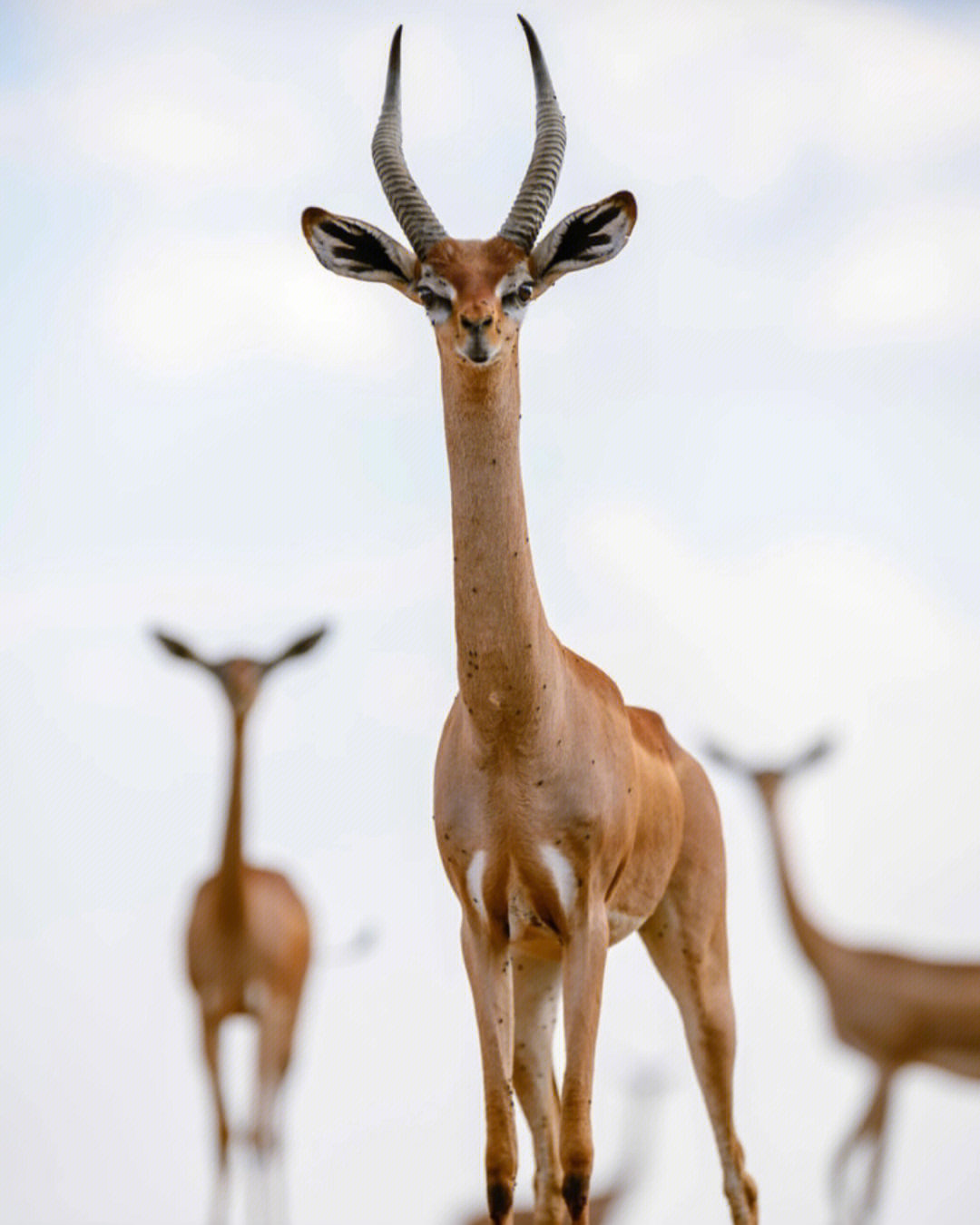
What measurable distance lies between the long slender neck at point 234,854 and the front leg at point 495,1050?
15.1 feet

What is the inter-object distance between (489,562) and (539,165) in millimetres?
1689

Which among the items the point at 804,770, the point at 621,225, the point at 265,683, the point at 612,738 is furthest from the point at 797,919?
the point at 621,225

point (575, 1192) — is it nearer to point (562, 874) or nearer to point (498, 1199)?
point (498, 1199)

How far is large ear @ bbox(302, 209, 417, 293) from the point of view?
8.85m

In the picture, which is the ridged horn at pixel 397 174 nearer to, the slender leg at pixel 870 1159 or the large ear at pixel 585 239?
the large ear at pixel 585 239

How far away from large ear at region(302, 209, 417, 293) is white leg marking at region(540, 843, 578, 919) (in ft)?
7.60

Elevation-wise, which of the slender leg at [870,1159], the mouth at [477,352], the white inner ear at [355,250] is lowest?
the slender leg at [870,1159]

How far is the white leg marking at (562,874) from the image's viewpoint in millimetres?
8523

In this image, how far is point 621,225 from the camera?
357 inches

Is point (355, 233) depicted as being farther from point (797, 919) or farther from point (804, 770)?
point (804, 770)

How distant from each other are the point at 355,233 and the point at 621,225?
42.3 inches

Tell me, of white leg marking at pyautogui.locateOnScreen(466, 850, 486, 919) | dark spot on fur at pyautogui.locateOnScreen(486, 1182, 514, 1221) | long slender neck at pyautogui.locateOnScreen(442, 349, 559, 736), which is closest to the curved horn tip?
long slender neck at pyautogui.locateOnScreen(442, 349, 559, 736)

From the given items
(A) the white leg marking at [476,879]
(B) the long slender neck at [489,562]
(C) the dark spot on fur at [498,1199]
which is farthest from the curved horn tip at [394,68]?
(C) the dark spot on fur at [498,1199]

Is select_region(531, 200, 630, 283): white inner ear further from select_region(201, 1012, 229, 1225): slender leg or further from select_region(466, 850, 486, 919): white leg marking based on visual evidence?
select_region(201, 1012, 229, 1225): slender leg
